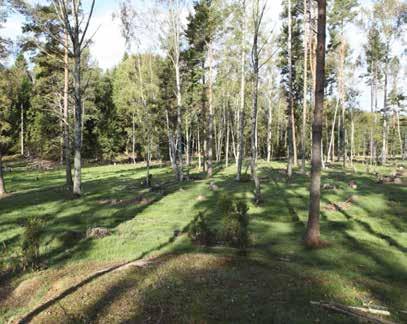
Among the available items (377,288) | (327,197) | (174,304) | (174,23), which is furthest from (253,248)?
(174,23)

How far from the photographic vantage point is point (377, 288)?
7.46m

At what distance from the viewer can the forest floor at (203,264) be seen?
6336 mm

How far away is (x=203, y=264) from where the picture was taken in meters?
8.28

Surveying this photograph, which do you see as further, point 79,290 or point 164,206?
point 164,206

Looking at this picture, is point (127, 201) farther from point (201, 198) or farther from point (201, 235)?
point (201, 235)

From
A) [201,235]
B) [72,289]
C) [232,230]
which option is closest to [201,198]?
[201,235]

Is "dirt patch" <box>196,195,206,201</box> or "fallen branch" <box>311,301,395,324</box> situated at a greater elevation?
"dirt patch" <box>196,195,206,201</box>

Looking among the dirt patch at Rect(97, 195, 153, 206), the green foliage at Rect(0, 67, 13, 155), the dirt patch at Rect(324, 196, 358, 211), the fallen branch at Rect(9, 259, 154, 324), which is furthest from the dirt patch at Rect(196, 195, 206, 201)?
the green foliage at Rect(0, 67, 13, 155)

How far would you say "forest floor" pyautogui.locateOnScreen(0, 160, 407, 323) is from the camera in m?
6.34

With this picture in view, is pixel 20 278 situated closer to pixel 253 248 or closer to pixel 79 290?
pixel 79 290

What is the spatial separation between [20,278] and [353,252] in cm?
927

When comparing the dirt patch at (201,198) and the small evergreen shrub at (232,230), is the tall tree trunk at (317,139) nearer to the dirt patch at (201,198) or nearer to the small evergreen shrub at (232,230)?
the small evergreen shrub at (232,230)

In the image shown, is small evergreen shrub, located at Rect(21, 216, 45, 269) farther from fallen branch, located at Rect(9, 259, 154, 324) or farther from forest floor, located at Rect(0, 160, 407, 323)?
fallen branch, located at Rect(9, 259, 154, 324)

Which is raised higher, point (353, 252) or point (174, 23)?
point (174, 23)
